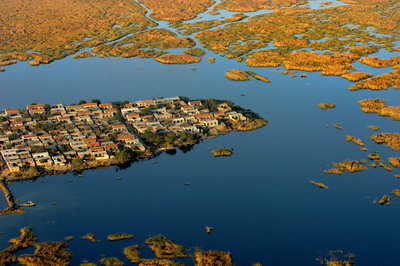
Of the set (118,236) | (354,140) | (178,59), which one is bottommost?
(118,236)

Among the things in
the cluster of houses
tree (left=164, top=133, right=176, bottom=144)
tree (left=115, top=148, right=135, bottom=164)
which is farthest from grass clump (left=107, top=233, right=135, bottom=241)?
tree (left=164, top=133, right=176, bottom=144)

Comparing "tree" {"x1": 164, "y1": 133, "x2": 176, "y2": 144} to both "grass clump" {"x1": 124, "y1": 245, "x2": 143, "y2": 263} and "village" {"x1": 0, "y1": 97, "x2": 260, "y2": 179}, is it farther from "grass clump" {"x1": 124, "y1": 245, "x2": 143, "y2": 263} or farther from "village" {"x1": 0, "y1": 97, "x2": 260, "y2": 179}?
"grass clump" {"x1": 124, "y1": 245, "x2": 143, "y2": 263}

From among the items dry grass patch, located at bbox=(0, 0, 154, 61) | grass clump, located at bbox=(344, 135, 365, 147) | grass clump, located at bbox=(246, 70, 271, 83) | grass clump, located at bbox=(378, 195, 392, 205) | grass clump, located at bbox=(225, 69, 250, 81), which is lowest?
grass clump, located at bbox=(378, 195, 392, 205)

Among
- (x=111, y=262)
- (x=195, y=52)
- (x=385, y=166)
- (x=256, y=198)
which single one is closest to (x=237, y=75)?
(x=195, y=52)

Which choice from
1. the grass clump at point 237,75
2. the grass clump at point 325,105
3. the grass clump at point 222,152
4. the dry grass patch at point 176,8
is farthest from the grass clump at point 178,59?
the grass clump at point 222,152

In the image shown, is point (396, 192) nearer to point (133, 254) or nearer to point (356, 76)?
point (133, 254)
